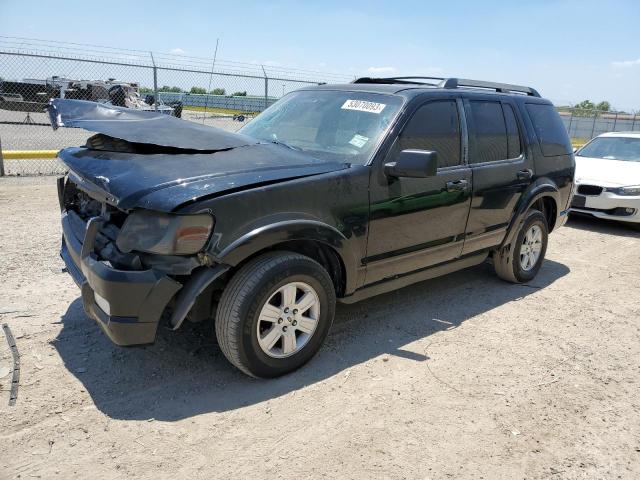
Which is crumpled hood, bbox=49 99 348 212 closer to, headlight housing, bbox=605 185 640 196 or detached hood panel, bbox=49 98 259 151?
detached hood panel, bbox=49 98 259 151

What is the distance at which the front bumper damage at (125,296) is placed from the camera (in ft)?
8.93

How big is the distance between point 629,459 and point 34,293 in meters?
4.28

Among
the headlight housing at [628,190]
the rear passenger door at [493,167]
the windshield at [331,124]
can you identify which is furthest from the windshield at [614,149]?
the windshield at [331,124]

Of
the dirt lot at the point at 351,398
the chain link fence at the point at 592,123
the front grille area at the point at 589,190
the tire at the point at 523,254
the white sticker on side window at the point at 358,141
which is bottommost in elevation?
the dirt lot at the point at 351,398

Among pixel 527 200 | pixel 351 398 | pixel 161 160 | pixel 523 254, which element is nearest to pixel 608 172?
pixel 523 254

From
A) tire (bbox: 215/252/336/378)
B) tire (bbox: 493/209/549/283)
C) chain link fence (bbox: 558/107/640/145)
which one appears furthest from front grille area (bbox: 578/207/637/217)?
chain link fence (bbox: 558/107/640/145)

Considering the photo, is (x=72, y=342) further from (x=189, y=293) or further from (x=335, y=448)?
(x=335, y=448)

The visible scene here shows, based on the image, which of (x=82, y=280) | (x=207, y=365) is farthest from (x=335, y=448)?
(x=82, y=280)

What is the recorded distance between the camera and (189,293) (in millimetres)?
2830

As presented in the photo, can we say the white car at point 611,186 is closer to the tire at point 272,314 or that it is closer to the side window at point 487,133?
the side window at point 487,133

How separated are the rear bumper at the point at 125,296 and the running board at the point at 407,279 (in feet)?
4.38

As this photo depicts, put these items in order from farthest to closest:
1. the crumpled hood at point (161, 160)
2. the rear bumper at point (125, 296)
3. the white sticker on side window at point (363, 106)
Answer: the white sticker on side window at point (363, 106) < the crumpled hood at point (161, 160) < the rear bumper at point (125, 296)

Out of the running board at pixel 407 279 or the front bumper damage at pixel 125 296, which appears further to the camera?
the running board at pixel 407 279

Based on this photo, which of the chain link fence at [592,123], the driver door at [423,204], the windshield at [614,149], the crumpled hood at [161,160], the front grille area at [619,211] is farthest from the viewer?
the chain link fence at [592,123]
